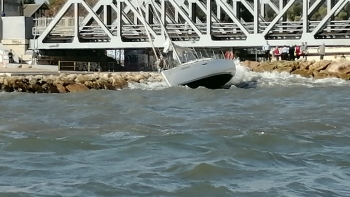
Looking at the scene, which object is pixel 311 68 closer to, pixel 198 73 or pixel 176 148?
pixel 198 73

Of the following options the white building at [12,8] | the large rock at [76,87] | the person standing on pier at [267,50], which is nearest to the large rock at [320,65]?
the person standing on pier at [267,50]

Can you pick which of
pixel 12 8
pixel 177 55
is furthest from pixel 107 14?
pixel 177 55

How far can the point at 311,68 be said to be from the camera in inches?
1687

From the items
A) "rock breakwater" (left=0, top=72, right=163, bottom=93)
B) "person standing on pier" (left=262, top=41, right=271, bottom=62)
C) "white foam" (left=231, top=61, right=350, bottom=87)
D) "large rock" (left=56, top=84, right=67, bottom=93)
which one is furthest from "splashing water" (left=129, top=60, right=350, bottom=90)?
"person standing on pier" (left=262, top=41, right=271, bottom=62)

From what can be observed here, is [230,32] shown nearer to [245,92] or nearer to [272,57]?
[272,57]

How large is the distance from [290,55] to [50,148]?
105 feet

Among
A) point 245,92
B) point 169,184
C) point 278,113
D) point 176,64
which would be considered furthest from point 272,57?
point 169,184

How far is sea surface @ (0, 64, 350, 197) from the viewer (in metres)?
12.5

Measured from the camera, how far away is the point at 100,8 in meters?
57.3

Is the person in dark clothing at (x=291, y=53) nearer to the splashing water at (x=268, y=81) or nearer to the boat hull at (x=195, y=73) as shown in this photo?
the splashing water at (x=268, y=81)

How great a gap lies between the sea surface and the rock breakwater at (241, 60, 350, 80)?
1338cm

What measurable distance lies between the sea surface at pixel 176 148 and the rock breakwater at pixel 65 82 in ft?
24.5

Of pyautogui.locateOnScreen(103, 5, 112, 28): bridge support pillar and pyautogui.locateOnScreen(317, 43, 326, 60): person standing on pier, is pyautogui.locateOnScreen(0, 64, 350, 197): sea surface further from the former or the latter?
pyautogui.locateOnScreen(103, 5, 112, 28): bridge support pillar

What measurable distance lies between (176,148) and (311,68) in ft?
90.9
